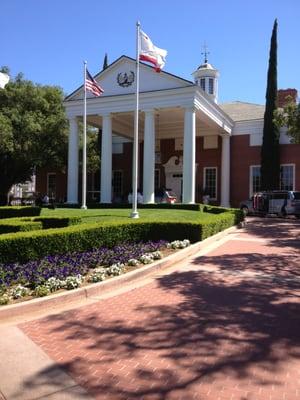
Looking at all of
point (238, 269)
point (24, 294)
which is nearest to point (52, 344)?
point (24, 294)

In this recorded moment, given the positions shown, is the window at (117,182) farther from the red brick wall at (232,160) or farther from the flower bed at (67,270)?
the flower bed at (67,270)

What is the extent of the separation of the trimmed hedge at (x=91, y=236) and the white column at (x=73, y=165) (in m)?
14.3

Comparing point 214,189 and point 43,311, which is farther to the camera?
point 214,189

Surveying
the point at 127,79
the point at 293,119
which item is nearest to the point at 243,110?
the point at 127,79

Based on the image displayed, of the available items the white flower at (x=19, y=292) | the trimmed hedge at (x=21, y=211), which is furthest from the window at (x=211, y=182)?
the white flower at (x=19, y=292)

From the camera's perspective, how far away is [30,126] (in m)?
31.4

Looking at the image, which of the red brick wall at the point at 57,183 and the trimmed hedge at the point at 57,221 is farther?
the red brick wall at the point at 57,183

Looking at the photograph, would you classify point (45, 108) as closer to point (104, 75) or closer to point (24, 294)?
point (104, 75)

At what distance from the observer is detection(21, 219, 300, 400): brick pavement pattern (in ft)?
14.6

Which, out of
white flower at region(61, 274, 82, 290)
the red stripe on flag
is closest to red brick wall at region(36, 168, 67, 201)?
the red stripe on flag

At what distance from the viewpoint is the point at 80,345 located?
5613mm

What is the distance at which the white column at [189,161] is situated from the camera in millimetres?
25797

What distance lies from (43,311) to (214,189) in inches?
1169

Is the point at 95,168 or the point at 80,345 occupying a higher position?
the point at 95,168
